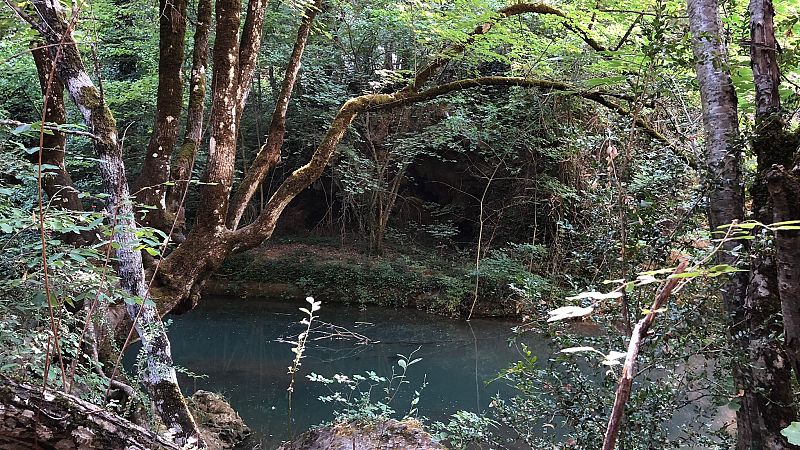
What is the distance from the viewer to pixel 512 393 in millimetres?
5480

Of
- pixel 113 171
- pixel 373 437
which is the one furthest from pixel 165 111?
pixel 373 437

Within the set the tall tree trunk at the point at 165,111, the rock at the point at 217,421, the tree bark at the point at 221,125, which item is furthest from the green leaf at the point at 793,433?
the rock at the point at 217,421

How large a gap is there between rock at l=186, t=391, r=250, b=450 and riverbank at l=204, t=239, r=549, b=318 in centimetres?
486

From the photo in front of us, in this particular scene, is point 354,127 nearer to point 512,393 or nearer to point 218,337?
point 218,337

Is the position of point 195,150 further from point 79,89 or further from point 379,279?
point 379,279

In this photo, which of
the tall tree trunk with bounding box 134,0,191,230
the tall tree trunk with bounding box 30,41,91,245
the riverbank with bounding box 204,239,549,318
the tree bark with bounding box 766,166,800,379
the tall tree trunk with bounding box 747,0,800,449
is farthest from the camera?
the riverbank with bounding box 204,239,549,318

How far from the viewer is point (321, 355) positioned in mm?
6852

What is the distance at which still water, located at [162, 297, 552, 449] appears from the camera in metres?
5.28

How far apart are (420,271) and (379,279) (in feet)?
2.66

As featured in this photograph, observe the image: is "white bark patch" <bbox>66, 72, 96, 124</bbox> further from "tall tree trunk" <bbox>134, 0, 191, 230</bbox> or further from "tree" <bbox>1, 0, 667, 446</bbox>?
"tall tree trunk" <bbox>134, 0, 191, 230</bbox>

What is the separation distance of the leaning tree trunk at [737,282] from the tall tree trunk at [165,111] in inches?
124

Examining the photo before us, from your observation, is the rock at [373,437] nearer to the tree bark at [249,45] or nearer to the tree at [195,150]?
the tree at [195,150]

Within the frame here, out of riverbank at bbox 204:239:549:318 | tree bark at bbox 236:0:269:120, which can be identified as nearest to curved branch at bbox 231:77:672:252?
tree bark at bbox 236:0:269:120

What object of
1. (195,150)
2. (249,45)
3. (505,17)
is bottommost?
(195,150)
